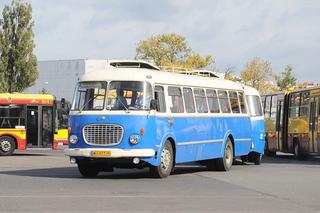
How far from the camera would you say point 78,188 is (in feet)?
50.6

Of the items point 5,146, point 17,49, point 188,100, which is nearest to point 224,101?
point 188,100

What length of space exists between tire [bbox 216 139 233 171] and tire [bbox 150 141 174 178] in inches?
135

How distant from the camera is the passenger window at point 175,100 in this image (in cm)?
1947

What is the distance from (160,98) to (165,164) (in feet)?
5.65

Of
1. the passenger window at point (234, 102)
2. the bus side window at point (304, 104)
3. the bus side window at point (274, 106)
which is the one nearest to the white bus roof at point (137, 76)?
the passenger window at point (234, 102)

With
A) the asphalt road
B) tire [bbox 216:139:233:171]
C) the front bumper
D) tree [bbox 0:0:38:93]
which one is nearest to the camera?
the asphalt road

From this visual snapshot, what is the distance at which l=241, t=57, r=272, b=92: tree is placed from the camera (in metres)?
89.4

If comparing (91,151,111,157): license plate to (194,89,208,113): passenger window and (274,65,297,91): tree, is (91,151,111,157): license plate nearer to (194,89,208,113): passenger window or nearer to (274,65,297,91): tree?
(194,89,208,113): passenger window

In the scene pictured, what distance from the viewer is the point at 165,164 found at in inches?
739

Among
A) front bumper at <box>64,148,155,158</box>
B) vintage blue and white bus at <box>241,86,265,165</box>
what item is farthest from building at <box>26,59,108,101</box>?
front bumper at <box>64,148,155,158</box>

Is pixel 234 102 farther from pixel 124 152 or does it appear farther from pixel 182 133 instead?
pixel 124 152

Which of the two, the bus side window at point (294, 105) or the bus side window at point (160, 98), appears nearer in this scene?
the bus side window at point (160, 98)

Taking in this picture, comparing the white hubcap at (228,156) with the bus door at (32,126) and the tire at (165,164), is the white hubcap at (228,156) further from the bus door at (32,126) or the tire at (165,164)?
the bus door at (32,126)

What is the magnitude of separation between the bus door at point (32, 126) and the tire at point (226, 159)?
14298 mm
